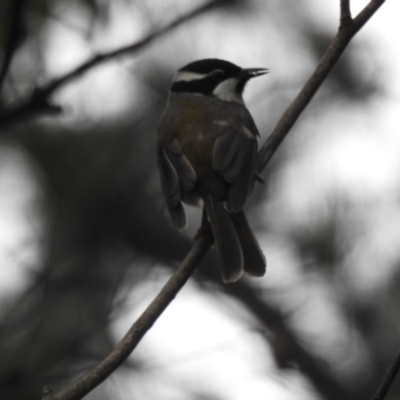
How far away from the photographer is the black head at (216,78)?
4.76 meters

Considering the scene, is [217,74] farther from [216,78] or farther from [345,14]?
[345,14]

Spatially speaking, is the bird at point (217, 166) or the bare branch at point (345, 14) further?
the bird at point (217, 166)

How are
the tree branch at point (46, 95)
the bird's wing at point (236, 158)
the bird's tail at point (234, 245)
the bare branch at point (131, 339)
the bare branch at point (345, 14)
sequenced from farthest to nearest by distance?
1. the bird's wing at point (236, 158)
2. the bird's tail at point (234, 245)
3. the tree branch at point (46, 95)
4. the bare branch at point (345, 14)
5. the bare branch at point (131, 339)

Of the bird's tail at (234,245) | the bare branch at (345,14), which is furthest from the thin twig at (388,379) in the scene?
the bare branch at (345,14)

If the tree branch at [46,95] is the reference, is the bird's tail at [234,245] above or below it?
below

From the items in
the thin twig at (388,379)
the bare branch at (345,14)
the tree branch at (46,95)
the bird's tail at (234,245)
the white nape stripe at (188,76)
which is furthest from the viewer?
the white nape stripe at (188,76)

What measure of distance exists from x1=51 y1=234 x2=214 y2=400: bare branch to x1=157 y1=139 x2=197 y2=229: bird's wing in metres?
0.96

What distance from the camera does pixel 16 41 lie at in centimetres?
324

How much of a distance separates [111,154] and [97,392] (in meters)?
1.82

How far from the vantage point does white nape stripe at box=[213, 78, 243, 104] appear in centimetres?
475

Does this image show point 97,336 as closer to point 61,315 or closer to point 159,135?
point 61,315

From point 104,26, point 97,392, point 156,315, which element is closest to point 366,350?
point 97,392

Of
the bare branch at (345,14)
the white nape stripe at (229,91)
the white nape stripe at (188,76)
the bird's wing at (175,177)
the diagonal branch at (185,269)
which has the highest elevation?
the bare branch at (345,14)

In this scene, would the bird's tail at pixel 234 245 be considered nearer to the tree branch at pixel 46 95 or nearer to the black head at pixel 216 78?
the tree branch at pixel 46 95
